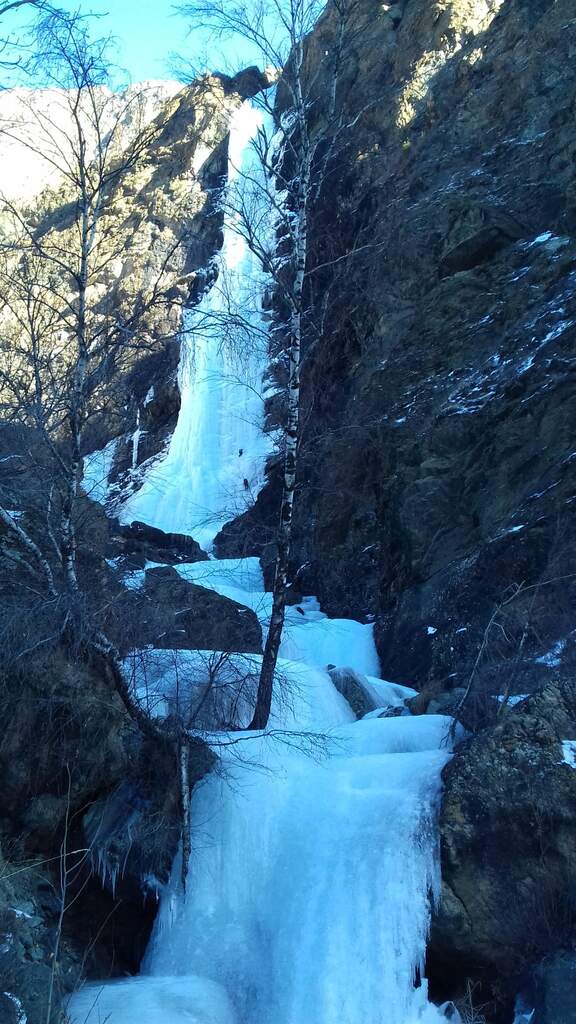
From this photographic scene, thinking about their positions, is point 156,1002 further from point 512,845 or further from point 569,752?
point 569,752

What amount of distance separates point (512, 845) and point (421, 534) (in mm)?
7253

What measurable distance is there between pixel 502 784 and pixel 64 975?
11.3 ft

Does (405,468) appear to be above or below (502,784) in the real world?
above

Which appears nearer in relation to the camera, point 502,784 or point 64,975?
point 64,975

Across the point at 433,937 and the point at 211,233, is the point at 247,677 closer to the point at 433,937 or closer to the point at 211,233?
the point at 433,937

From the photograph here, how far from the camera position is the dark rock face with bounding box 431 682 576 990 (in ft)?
19.5

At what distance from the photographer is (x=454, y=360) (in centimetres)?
1463

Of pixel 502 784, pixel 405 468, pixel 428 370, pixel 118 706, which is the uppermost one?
pixel 428 370

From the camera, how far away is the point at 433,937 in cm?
618

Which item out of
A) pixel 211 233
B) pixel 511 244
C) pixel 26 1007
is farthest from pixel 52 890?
pixel 211 233

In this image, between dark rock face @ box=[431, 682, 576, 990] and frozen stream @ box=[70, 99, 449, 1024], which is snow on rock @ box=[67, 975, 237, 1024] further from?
dark rock face @ box=[431, 682, 576, 990]

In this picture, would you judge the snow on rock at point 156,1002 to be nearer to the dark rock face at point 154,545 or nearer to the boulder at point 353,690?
the boulder at point 353,690

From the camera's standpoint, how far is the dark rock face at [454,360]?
1091cm

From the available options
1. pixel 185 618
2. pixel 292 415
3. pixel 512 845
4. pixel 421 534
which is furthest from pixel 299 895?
pixel 421 534
